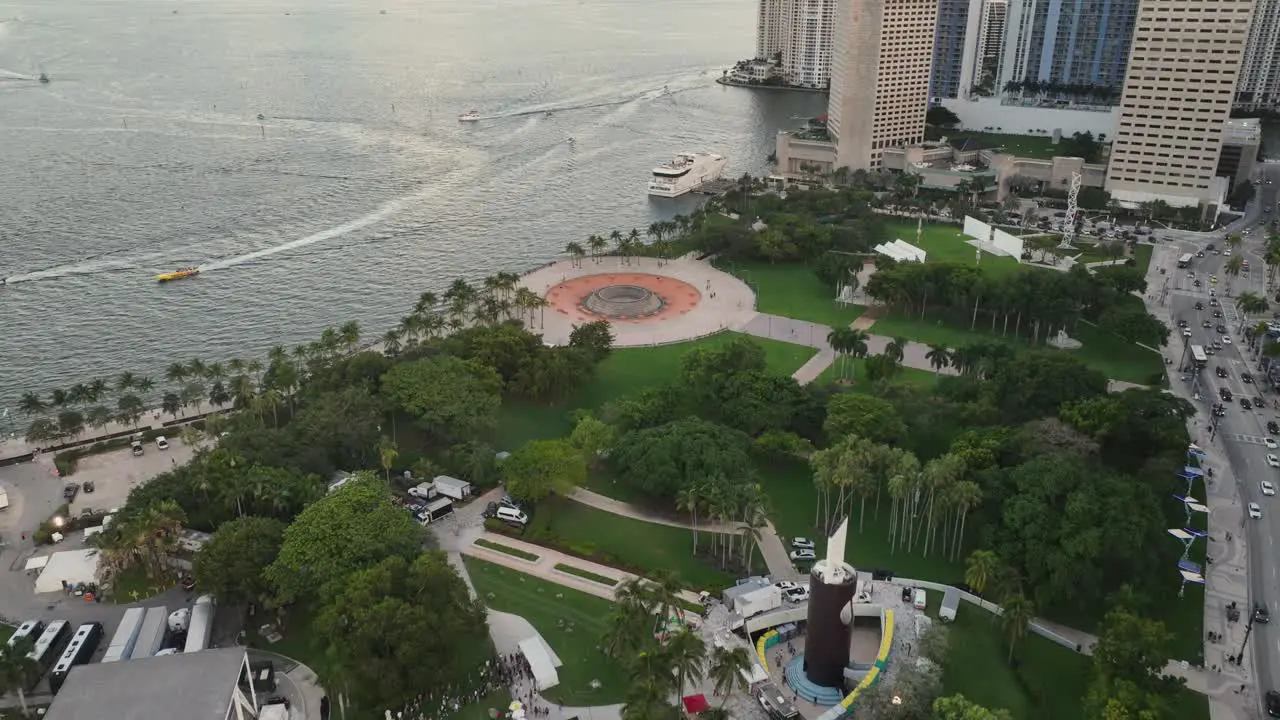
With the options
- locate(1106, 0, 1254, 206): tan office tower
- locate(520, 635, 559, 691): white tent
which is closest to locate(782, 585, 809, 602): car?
locate(520, 635, 559, 691): white tent

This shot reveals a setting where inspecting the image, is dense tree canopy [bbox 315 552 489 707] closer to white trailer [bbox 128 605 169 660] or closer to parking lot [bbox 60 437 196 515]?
white trailer [bbox 128 605 169 660]

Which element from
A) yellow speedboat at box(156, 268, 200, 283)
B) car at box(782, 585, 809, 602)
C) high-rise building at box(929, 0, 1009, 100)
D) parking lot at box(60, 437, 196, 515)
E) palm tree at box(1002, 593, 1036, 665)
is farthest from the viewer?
high-rise building at box(929, 0, 1009, 100)

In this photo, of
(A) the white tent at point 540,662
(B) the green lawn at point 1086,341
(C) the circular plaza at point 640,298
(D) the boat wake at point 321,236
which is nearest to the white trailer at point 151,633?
(A) the white tent at point 540,662

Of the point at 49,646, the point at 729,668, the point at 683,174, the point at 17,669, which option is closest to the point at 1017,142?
the point at 683,174

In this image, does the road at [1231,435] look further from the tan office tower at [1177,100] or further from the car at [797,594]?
the car at [797,594]

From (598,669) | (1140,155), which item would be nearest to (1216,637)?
(598,669)

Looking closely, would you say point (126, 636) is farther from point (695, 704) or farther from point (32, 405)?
point (32, 405)
